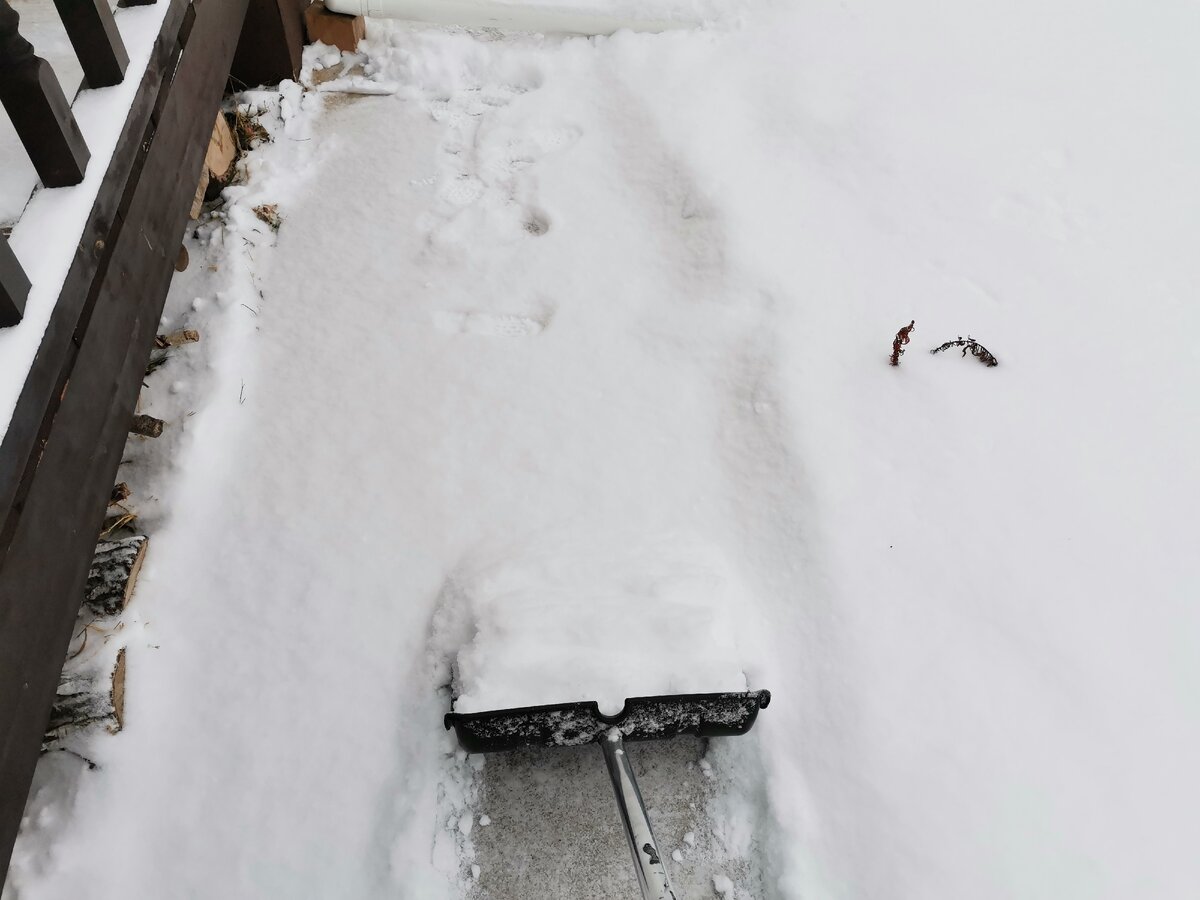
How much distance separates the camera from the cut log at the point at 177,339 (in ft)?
8.67

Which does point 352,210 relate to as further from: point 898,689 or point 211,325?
point 898,689

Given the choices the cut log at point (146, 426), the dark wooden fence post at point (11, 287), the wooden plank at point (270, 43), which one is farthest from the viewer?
the wooden plank at point (270, 43)

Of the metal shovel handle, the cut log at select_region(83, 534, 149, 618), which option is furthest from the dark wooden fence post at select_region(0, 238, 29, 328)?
the metal shovel handle

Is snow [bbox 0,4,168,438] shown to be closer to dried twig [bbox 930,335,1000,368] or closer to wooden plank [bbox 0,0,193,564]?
wooden plank [bbox 0,0,193,564]

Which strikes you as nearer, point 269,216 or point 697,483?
point 697,483

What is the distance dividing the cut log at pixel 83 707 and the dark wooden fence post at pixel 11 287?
0.94 m

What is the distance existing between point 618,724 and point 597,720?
54mm

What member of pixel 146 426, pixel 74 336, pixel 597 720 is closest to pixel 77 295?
pixel 74 336

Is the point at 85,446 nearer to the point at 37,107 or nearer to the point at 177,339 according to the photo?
the point at 37,107

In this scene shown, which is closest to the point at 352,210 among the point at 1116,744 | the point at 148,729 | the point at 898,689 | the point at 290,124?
the point at 290,124

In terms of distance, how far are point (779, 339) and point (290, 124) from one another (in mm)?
2356

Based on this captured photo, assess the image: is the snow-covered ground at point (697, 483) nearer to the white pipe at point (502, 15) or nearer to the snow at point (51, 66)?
the white pipe at point (502, 15)

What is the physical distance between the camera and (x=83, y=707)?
1.92m

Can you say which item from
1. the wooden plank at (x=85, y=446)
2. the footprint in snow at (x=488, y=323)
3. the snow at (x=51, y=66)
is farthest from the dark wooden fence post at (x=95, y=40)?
the footprint in snow at (x=488, y=323)
